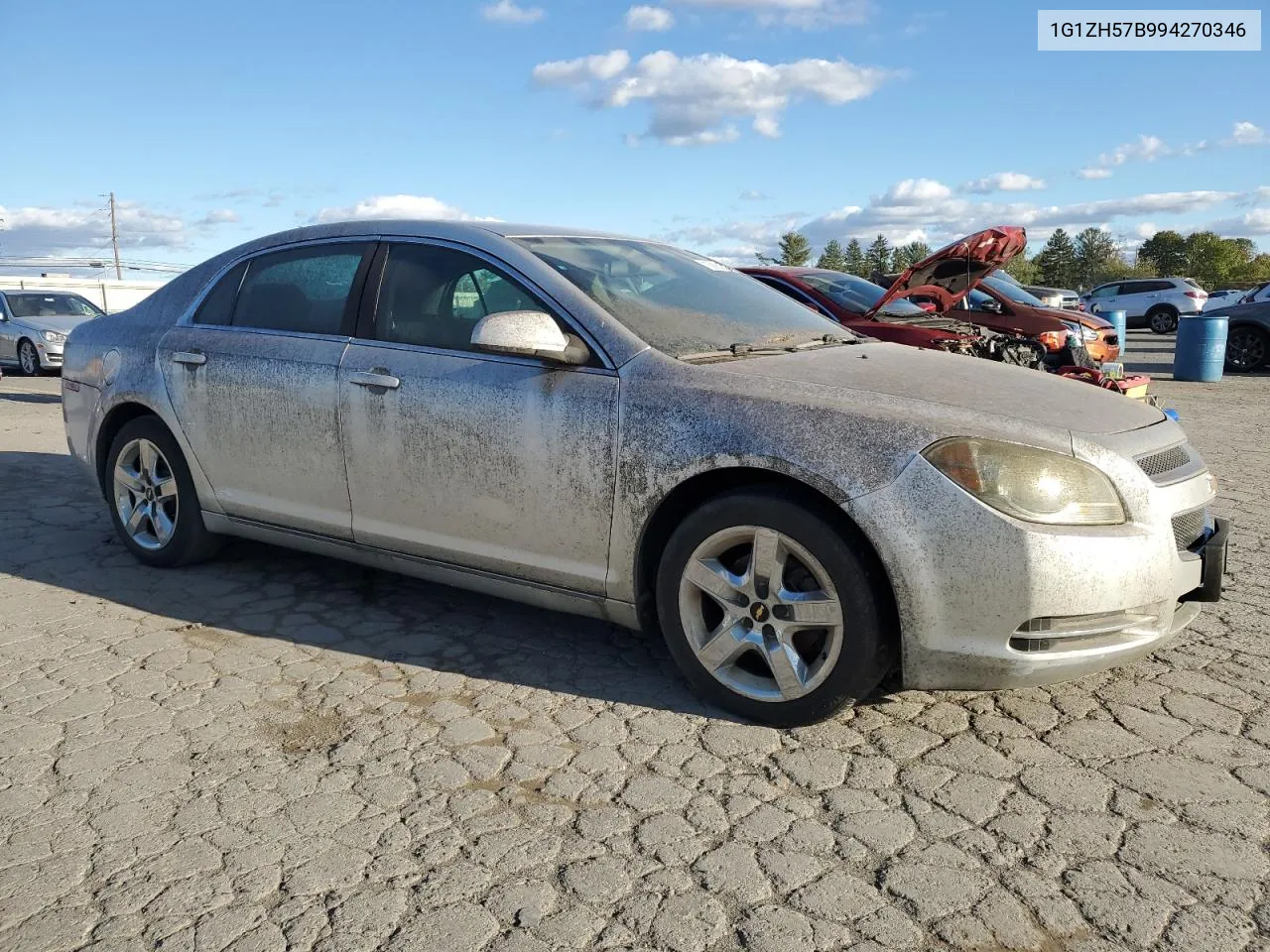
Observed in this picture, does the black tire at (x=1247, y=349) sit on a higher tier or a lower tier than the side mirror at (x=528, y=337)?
lower

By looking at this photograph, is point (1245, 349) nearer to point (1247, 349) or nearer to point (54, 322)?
point (1247, 349)

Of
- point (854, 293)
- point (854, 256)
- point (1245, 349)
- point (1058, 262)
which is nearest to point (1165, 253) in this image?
point (1058, 262)

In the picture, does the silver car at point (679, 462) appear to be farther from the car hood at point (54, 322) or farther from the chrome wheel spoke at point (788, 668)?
the car hood at point (54, 322)

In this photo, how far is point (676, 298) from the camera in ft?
13.6

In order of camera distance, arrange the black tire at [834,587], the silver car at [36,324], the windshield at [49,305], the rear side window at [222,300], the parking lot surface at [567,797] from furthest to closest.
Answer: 1. the windshield at [49,305]
2. the silver car at [36,324]
3. the rear side window at [222,300]
4. the black tire at [834,587]
5. the parking lot surface at [567,797]

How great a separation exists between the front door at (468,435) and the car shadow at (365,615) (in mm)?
371

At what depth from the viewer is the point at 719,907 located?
2482mm

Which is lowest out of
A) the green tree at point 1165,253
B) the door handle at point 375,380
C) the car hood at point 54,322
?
the car hood at point 54,322

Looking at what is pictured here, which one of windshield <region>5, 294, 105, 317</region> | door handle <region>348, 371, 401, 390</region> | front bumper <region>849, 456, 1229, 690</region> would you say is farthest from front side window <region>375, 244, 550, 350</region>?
windshield <region>5, 294, 105, 317</region>

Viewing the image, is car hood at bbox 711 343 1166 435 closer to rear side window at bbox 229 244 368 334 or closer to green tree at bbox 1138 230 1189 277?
rear side window at bbox 229 244 368 334

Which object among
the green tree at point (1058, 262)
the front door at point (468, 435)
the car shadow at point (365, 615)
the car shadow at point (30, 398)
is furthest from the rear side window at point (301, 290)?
the green tree at point (1058, 262)

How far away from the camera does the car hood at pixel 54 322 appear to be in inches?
660

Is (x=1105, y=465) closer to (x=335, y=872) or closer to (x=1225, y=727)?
(x=1225, y=727)

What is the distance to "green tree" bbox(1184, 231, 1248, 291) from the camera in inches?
2931
